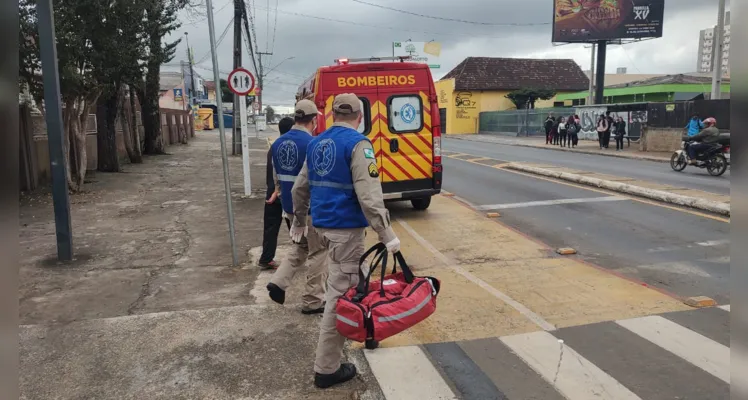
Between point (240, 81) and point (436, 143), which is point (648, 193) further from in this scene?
point (240, 81)

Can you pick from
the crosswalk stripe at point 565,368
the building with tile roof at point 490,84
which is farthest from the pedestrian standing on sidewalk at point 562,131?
the crosswalk stripe at point 565,368

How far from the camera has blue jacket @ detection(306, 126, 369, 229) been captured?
11.1 feet

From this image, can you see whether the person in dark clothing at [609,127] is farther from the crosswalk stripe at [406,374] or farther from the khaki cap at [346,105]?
the khaki cap at [346,105]

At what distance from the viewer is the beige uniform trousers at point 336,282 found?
3.47 metres

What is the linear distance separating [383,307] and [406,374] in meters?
0.79

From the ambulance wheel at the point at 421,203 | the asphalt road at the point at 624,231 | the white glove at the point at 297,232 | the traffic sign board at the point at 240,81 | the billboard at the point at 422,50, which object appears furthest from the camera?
the billboard at the point at 422,50

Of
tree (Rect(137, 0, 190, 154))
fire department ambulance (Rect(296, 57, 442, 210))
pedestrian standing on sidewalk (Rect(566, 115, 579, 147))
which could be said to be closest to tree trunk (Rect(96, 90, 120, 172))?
tree (Rect(137, 0, 190, 154))

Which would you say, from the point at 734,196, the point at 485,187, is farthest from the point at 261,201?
the point at 734,196

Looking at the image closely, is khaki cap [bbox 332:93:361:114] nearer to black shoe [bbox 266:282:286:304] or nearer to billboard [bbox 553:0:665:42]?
black shoe [bbox 266:282:286:304]

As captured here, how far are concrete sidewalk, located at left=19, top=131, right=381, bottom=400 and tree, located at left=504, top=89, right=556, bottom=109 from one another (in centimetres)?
3916

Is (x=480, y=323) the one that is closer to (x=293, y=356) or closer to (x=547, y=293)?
(x=547, y=293)

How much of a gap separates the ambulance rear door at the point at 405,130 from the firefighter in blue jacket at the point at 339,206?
5682 millimetres

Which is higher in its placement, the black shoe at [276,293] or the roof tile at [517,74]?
the roof tile at [517,74]

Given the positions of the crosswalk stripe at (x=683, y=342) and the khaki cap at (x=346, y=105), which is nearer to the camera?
the khaki cap at (x=346, y=105)
